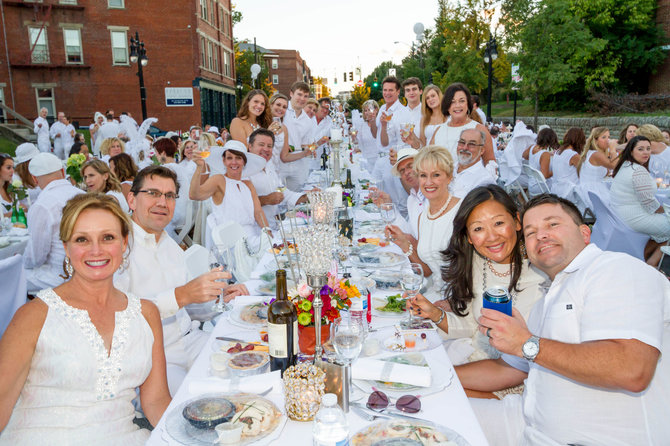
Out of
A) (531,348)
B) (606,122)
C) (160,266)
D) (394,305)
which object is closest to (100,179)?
(160,266)

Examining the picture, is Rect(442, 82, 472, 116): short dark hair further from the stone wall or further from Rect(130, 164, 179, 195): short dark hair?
the stone wall

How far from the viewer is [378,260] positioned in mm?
2951

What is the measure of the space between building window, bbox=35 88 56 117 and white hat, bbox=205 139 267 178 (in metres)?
21.7

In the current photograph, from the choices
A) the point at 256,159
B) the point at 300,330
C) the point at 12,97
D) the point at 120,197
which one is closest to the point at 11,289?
the point at 300,330

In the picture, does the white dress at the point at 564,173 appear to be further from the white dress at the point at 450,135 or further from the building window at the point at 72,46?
the building window at the point at 72,46

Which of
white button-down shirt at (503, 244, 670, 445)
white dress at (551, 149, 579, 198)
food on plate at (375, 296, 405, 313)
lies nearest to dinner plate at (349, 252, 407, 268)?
food on plate at (375, 296, 405, 313)

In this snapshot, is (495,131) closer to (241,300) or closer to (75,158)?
(75,158)

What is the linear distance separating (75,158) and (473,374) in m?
4.65

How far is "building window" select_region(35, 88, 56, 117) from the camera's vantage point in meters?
21.9

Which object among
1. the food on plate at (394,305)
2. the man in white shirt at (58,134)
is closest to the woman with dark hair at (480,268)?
the food on plate at (394,305)

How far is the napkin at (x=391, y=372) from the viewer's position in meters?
1.55

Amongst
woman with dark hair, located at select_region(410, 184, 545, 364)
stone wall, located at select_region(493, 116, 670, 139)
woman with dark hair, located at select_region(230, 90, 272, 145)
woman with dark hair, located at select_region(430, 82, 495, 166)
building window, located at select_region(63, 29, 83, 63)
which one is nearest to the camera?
woman with dark hair, located at select_region(410, 184, 545, 364)

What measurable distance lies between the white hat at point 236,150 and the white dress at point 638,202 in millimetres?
3320

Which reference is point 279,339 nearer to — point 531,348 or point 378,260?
point 531,348
